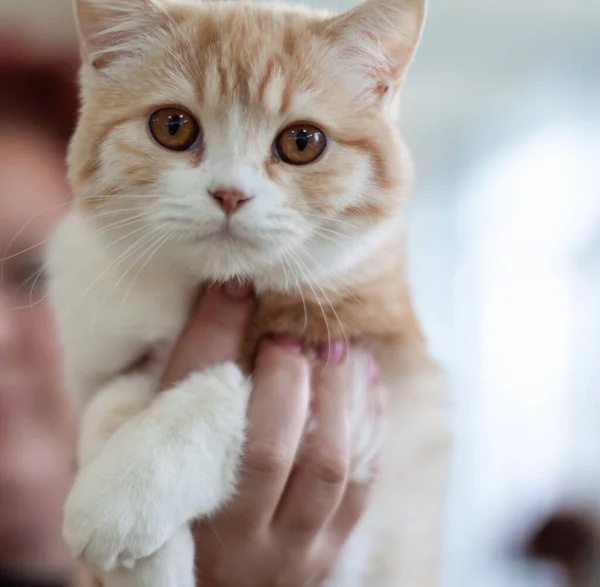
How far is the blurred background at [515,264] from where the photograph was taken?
128 centimetres

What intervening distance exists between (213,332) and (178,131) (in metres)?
0.24

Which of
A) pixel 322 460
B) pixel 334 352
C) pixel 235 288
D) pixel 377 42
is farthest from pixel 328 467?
pixel 377 42

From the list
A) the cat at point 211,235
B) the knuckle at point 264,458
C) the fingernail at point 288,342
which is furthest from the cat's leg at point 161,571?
the fingernail at point 288,342

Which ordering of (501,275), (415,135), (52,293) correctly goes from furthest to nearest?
(501,275) → (415,135) → (52,293)

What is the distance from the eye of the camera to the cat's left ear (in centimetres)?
69

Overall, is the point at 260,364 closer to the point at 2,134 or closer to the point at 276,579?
the point at 276,579

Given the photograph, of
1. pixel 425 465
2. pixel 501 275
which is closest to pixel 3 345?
pixel 425 465

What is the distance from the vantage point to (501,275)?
53.9 inches

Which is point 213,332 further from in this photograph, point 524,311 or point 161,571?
point 524,311

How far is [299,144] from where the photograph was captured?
658mm

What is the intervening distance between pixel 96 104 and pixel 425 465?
706 millimetres

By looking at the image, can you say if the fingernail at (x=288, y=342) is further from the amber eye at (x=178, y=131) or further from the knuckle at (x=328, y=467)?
the amber eye at (x=178, y=131)

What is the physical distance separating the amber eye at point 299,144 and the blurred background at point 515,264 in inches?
25.0

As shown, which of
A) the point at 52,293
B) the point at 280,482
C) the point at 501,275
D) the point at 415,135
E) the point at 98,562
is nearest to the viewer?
the point at 98,562
